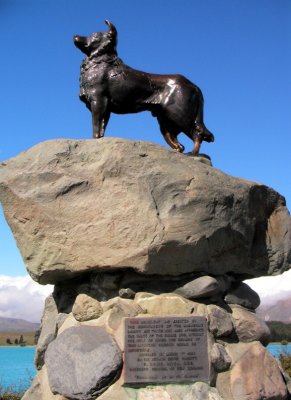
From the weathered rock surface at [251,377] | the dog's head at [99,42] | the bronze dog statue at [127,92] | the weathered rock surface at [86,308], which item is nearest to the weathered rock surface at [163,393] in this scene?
the weathered rock surface at [251,377]

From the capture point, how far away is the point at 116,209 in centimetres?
399

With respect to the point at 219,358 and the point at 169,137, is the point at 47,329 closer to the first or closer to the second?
the point at 219,358

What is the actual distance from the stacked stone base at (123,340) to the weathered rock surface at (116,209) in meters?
0.25

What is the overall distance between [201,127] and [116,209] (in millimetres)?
1626

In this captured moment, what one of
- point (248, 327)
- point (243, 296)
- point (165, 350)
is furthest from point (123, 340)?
point (243, 296)

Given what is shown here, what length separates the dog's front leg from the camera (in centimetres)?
487

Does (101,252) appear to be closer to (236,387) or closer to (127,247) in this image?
(127,247)

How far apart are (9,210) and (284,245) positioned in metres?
2.76

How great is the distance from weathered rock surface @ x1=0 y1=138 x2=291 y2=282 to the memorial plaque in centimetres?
44

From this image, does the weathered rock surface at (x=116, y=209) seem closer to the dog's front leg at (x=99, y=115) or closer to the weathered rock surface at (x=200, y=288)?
the weathered rock surface at (x=200, y=288)

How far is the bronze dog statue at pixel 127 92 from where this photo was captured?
4.90 metres

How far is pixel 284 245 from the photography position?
4.92 meters

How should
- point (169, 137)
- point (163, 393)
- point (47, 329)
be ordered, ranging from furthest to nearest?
point (169, 137), point (47, 329), point (163, 393)

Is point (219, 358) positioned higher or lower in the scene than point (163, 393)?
higher
